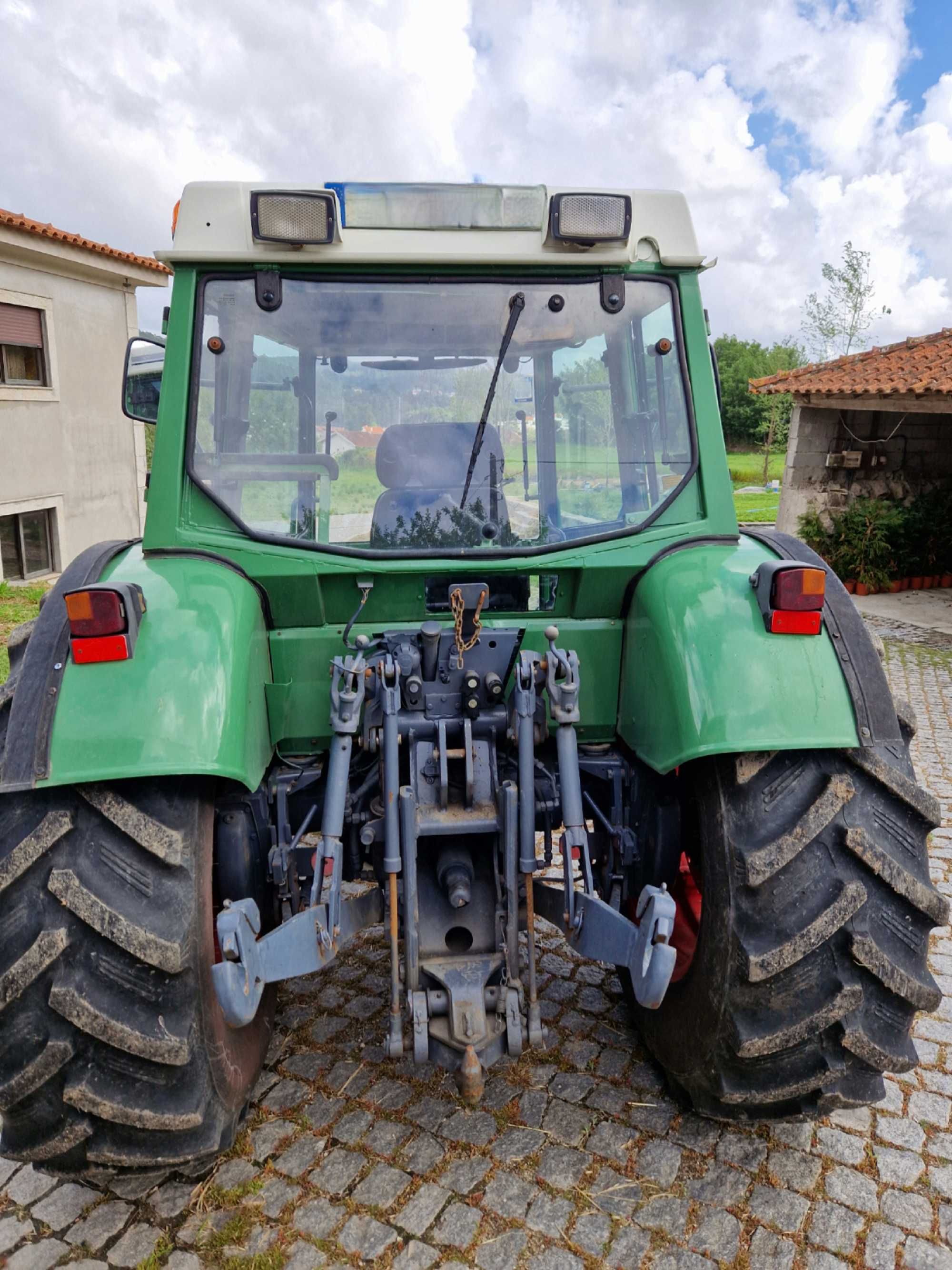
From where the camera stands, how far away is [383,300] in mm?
2773

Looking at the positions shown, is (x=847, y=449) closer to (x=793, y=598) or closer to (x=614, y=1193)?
(x=793, y=598)

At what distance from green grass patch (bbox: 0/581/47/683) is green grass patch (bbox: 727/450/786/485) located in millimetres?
32287

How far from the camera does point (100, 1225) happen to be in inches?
96.7

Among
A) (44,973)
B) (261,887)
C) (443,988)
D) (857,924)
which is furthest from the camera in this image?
(261,887)

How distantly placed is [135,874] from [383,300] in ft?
5.68

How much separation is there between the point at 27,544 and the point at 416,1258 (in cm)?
1233

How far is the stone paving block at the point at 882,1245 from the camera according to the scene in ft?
7.64

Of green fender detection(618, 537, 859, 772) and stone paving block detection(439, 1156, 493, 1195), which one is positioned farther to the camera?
stone paving block detection(439, 1156, 493, 1195)

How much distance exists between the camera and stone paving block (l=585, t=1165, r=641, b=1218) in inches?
98.3

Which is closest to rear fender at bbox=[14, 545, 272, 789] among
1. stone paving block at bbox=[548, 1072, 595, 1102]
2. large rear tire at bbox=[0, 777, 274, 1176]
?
large rear tire at bbox=[0, 777, 274, 1176]

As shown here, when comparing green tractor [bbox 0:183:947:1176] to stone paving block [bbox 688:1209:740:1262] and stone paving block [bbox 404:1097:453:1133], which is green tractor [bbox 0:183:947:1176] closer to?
stone paving block [bbox 688:1209:740:1262]

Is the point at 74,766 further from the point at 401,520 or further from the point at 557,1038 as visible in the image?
the point at 557,1038

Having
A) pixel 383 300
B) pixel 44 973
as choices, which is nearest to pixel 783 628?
pixel 383 300

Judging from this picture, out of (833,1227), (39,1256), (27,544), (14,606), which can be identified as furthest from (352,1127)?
(27,544)
